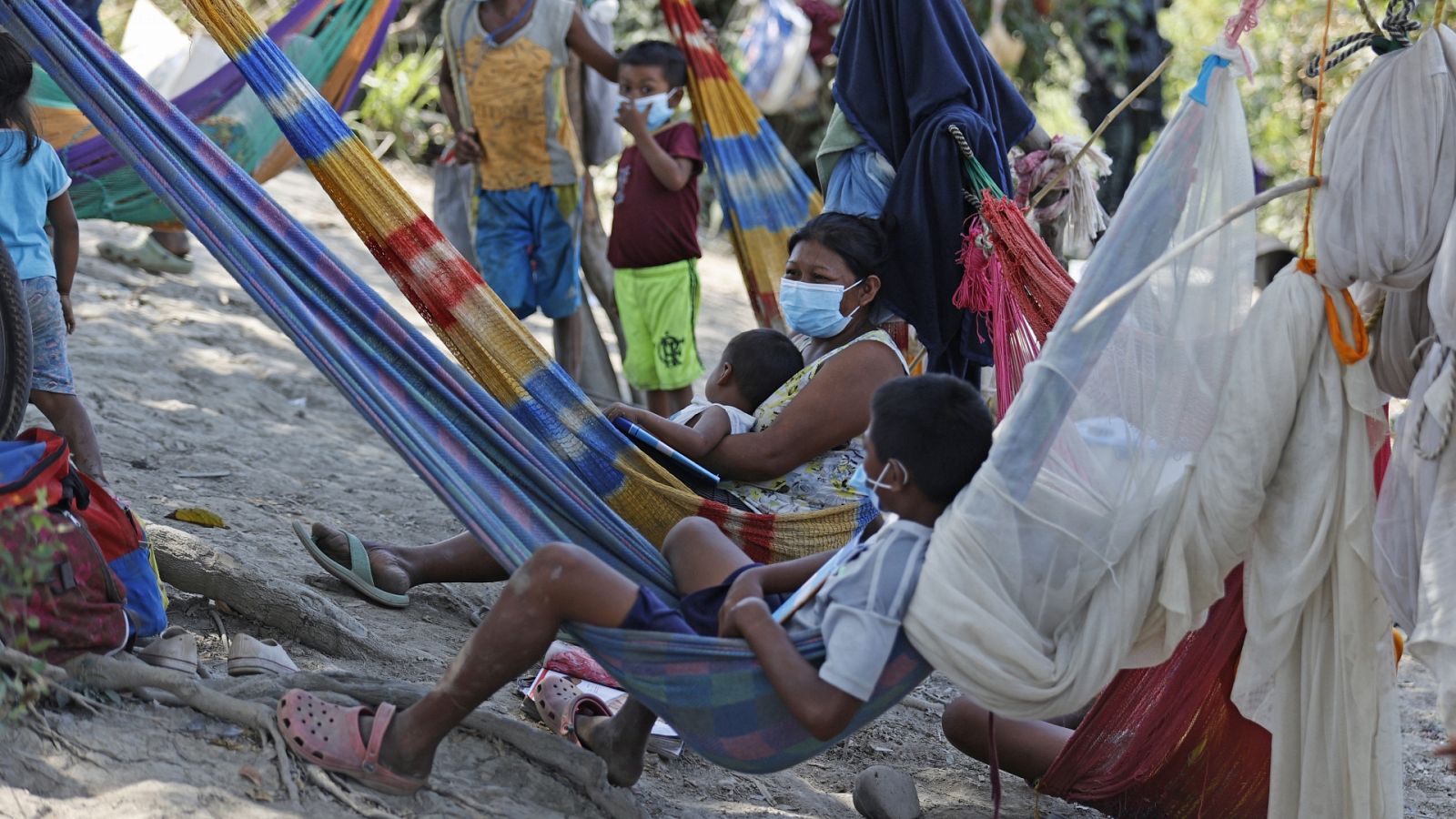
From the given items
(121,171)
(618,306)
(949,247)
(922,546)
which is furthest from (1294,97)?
(922,546)

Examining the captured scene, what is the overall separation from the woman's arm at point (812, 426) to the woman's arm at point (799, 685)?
0.79m

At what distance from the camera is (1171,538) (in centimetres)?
206

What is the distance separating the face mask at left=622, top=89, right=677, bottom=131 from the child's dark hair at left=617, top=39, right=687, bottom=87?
58 millimetres

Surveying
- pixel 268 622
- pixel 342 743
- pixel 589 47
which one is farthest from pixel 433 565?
pixel 589 47

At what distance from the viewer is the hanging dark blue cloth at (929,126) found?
3115mm

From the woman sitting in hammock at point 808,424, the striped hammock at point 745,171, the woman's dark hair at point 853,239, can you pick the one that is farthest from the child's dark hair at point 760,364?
the striped hammock at point 745,171

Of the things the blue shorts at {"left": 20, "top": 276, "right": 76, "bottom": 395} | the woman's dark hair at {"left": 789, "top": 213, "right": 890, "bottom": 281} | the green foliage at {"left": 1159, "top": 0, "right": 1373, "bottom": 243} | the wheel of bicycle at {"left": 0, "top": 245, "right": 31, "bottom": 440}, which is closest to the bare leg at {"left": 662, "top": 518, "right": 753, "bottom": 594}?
the woman's dark hair at {"left": 789, "top": 213, "right": 890, "bottom": 281}

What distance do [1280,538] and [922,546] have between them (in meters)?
0.51

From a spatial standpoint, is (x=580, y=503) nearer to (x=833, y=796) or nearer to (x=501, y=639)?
(x=501, y=639)

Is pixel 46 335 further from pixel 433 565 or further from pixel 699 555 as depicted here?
pixel 699 555

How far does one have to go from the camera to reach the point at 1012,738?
2652 mm

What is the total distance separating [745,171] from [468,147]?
36.8 inches

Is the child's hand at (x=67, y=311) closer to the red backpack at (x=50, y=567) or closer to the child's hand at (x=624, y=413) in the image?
the red backpack at (x=50, y=567)

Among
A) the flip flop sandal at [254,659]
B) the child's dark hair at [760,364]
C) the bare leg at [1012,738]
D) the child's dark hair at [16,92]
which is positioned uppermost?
the child's dark hair at [16,92]
